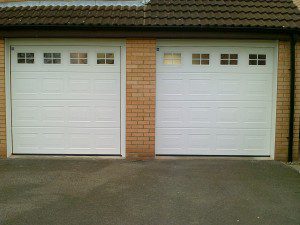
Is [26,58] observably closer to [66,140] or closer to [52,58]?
[52,58]

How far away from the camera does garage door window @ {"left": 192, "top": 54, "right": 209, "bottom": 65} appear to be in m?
8.72

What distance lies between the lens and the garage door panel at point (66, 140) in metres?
8.82

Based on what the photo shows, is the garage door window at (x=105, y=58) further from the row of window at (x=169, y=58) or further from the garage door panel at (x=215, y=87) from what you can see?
the garage door panel at (x=215, y=87)

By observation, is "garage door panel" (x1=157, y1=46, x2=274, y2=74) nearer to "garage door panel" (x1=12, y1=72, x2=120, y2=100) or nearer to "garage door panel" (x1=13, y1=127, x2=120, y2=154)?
"garage door panel" (x1=12, y1=72, x2=120, y2=100)

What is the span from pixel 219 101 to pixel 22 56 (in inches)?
173

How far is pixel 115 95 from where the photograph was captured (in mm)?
8742

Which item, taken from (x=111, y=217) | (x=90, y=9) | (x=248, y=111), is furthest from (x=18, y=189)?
(x=248, y=111)

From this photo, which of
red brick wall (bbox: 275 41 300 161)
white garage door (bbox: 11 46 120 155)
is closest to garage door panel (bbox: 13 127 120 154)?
white garage door (bbox: 11 46 120 155)

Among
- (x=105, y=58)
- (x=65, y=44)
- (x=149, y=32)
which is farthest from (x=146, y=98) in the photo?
(x=65, y=44)

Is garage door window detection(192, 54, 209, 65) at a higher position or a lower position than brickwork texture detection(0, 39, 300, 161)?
higher

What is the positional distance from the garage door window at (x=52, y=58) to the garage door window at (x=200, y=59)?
2921mm

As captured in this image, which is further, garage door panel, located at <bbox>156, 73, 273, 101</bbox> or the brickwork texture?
garage door panel, located at <bbox>156, 73, 273, 101</bbox>

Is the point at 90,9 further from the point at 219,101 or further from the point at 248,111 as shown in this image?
the point at 248,111

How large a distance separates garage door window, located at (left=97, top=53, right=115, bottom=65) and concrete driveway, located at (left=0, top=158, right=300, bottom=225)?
2111mm
